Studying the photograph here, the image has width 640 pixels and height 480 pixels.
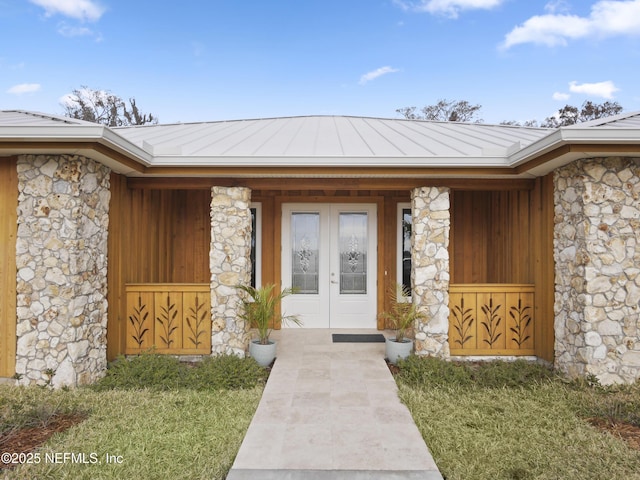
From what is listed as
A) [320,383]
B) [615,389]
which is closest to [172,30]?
[320,383]

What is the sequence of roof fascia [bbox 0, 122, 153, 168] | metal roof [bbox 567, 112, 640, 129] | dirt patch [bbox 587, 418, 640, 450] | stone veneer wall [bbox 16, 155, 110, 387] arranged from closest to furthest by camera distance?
dirt patch [bbox 587, 418, 640, 450] < roof fascia [bbox 0, 122, 153, 168] < metal roof [bbox 567, 112, 640, 129] < stone veneer wall [bbox 16, 155, 110, 387]

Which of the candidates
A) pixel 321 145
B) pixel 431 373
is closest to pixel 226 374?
pixel 431 373

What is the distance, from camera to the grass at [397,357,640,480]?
276 centimetres

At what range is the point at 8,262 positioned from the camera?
14.1 ft

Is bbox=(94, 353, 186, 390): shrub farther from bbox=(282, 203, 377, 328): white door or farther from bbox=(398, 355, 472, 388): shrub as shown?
bbox=(398, 355, 472, 388): shrub

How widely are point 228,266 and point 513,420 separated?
12.5 feet

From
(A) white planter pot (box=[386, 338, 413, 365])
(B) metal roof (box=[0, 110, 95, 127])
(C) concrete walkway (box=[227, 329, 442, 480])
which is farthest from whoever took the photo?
(A) white planter pot (box=[386, 338, 413, 365])

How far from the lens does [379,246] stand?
6.90 m

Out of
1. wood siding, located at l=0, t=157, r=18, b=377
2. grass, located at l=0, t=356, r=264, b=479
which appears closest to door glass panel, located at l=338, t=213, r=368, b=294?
grass, located at l=0, t=356, r=264, b=479

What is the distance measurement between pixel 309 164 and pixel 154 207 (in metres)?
3.01

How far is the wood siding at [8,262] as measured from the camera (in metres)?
4.27

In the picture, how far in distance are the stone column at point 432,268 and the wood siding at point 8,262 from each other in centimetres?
501

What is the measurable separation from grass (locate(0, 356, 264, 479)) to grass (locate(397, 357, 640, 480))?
178 centimetres

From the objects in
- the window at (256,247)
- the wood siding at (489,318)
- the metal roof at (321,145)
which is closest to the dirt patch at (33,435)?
the metal roof at (321,145)
